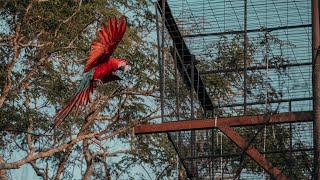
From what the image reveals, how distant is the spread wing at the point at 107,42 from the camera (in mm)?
9172

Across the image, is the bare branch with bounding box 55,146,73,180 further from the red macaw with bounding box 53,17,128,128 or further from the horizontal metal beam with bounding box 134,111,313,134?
the horizontal metal beam with bounding box 134,111,313,134

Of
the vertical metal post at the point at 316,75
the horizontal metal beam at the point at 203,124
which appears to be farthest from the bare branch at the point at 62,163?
the vertical metal post at the point at 316,75

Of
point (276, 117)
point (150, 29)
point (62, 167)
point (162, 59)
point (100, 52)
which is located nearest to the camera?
point (276, 117)

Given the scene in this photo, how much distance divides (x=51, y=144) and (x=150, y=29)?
279cm

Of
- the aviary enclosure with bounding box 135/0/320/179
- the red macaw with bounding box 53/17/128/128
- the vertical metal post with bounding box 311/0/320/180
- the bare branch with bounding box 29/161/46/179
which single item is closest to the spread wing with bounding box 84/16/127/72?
the red macaw with bounding box 53/17/128/128

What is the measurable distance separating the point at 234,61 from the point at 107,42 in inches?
44.6

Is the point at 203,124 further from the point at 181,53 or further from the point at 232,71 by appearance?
the point at 232,71

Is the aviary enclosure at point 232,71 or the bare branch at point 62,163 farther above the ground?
the bare branch at point 62,163

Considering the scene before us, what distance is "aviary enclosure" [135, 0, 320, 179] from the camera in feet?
25.7

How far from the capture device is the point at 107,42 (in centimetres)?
927

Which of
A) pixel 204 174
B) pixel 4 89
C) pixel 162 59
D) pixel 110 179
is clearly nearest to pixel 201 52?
pixel 162 59

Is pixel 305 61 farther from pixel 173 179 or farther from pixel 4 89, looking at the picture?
pixel 173 179

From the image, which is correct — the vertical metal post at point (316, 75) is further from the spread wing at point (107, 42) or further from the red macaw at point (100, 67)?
the red macaw at point (100, 67)

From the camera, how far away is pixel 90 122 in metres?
15.3
